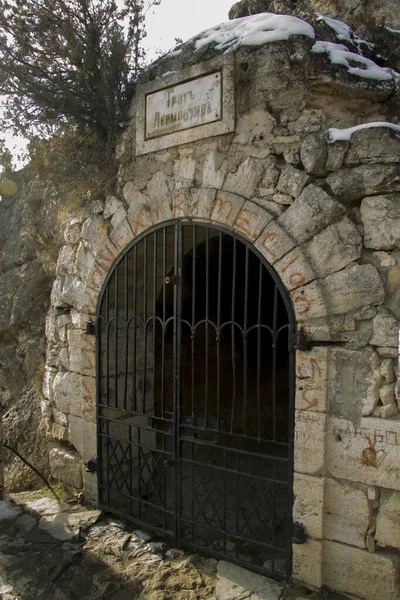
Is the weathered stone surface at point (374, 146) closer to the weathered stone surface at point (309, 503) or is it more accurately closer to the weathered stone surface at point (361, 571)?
the weathered stone surface at point (309, 503)

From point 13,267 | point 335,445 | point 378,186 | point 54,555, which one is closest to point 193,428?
point 335,445

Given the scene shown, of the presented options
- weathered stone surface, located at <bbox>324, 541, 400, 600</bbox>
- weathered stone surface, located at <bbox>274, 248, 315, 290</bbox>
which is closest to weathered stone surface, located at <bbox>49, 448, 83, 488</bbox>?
weathered stone surface, located at <bbox>324, 541, 400, 600</bbox>

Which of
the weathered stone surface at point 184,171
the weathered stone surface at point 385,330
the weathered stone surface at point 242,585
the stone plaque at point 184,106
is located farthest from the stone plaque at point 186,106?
the weathered stone surface at point 242,585

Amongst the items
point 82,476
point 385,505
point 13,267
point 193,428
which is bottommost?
point 82,476

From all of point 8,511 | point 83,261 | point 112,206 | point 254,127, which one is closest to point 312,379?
point 254,127

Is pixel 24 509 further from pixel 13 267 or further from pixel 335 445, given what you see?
pixel 13 267

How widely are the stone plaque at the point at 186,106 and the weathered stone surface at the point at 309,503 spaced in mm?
2495

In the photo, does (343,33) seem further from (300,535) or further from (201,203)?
(300,535)

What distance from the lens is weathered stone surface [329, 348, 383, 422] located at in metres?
2.90

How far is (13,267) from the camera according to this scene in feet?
22.6

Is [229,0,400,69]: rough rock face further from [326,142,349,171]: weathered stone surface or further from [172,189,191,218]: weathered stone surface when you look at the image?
[172,189,191,218]: weathered stone surface

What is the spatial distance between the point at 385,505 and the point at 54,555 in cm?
247

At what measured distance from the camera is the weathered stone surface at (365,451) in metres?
2.83

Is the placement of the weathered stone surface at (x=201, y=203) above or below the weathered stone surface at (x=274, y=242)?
above
